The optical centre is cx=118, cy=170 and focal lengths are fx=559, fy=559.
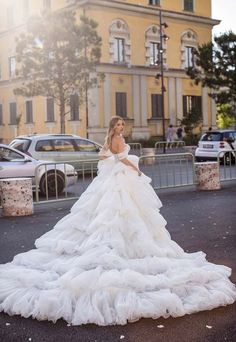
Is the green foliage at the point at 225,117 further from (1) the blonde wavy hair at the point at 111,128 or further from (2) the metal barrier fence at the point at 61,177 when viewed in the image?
(1) the blonde wavy hair at the point at 111,128

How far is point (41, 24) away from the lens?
30359 millimetres

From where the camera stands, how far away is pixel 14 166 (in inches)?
542

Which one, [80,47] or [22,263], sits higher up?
[80,47]

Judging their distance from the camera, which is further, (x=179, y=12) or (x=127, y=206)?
(x=179, y=12)

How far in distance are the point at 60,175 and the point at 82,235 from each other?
24.1 feet

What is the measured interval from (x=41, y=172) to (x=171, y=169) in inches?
151

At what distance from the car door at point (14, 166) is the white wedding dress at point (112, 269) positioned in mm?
7198

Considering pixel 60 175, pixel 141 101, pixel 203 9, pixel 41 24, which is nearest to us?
pixel 60 175

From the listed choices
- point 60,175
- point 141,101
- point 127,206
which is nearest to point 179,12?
point 141,101

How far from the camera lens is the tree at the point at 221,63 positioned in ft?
122

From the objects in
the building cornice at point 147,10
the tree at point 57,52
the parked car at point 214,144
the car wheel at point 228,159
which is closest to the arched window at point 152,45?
the building cornice at point 147,10

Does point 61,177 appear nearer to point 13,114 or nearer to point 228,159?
point 228,159

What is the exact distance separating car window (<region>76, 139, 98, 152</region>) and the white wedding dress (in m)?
12.5

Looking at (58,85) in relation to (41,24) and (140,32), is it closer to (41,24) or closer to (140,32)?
(41,24)
